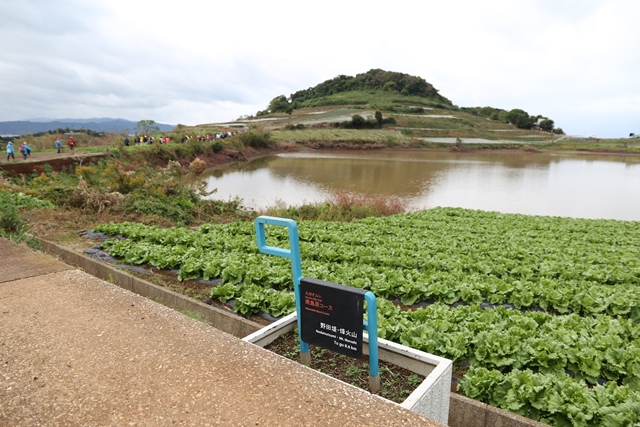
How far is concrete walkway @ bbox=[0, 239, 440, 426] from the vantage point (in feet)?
7.82

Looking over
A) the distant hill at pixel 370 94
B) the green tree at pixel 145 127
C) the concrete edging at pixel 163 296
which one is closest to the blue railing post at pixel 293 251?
the concrete edging at pixel 163 296

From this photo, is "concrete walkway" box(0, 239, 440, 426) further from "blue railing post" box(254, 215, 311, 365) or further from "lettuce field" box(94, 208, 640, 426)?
"lettuce field" box(94, 208, 640, 426)

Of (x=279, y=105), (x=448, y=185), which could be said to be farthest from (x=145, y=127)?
(x=279, y=105)

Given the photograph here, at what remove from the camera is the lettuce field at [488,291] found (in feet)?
12.4

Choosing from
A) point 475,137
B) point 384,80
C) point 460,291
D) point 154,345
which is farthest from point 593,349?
point 384,80

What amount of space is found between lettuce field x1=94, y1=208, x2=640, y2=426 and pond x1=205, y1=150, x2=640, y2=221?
1137 centimetres

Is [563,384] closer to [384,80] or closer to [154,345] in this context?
[154,345]

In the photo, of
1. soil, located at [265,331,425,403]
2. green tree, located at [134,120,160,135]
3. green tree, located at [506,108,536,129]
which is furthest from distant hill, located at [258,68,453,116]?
soil, located at [265,331,425,403]

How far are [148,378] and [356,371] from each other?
1.62 meters

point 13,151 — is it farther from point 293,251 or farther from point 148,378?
point 293,251

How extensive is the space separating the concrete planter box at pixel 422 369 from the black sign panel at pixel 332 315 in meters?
0.49

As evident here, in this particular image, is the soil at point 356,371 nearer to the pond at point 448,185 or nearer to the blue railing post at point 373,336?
the blue railing post at point 373,336

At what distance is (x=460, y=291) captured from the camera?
259 inches

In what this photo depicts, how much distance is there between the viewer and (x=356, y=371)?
3420 mm
